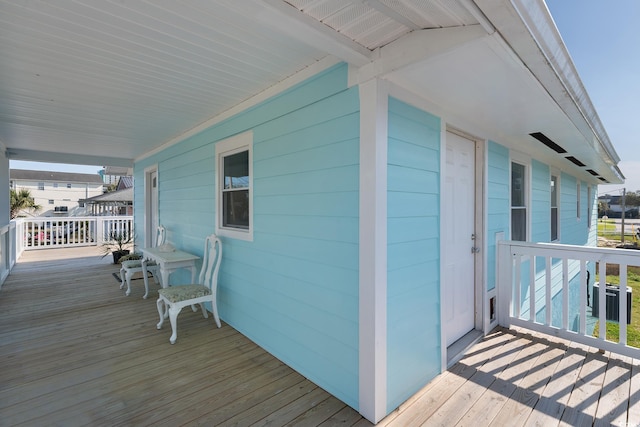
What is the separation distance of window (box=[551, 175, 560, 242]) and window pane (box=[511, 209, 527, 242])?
171 centimetres

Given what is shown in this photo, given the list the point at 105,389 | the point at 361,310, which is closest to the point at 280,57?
the point at 361,310

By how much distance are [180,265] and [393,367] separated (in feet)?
9.89

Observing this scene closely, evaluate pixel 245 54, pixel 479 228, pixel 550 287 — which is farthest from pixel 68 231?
pixel 550 287

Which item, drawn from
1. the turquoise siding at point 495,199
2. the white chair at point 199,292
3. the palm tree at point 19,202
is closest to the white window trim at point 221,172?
the white chair at point 199,292

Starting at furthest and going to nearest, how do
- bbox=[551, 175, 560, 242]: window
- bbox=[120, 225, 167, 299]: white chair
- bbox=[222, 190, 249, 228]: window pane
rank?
1. bbox=[551, 175, 560, 242]: window
2. bbox=[120, 225, 167, 299]: white chair
3. bbox=[222, 190, 249, 228]: window pane

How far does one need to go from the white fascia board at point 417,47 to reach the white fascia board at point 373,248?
0.30 feet

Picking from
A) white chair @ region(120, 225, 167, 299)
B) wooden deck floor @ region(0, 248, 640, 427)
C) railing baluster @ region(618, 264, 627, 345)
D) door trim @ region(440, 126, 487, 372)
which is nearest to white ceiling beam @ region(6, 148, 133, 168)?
white chair @ region(120, 225, 167, 299)

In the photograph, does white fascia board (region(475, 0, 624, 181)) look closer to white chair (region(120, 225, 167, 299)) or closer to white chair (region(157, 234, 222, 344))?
white chair (region(157, 234, 222, 344))

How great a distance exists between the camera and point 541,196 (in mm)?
4492

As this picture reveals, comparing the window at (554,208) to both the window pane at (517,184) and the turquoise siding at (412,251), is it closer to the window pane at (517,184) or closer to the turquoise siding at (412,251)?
the window pane at (517,184)

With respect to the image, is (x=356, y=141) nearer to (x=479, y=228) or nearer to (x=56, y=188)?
(x=479, y=228)

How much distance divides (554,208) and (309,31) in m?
5.77

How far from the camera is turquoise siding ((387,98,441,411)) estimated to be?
193 centimetres

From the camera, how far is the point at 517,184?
3820 mm
